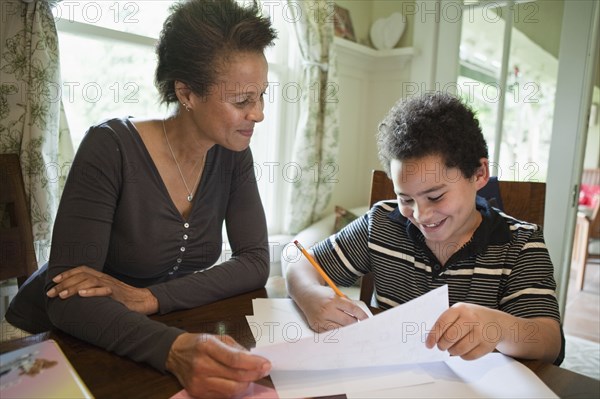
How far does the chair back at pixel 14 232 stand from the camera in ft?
4.15

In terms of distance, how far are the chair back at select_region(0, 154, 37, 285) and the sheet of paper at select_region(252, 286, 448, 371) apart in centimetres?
95

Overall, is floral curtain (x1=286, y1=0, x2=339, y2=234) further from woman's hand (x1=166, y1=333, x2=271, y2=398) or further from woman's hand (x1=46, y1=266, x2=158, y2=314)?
woman's hand (x1=166, y1=333, x2=271, y2=398)

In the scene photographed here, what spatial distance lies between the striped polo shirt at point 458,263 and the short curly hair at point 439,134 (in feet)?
0.53

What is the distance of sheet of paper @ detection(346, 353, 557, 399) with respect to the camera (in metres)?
0.64

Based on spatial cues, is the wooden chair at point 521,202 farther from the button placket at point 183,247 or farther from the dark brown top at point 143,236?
the button placket at point 183,247

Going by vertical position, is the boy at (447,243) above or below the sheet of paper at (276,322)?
above

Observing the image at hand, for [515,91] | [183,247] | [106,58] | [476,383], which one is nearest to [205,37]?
[183,247]

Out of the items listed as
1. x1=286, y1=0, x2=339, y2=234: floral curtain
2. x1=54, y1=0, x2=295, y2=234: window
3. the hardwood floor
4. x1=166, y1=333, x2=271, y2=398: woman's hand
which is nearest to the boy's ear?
Answer: x1=166, y1=333, x2=271, y2=398: woman's hand

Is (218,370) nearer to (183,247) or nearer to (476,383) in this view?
(476,383)

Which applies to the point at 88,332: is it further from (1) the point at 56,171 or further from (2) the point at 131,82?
(2) the point at 131,82

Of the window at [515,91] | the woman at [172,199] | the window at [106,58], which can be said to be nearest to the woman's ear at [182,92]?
the woman at [172,199]

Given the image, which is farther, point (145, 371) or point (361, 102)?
point (361, 102)

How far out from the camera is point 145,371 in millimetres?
675

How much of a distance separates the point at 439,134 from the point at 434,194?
0.42ft
